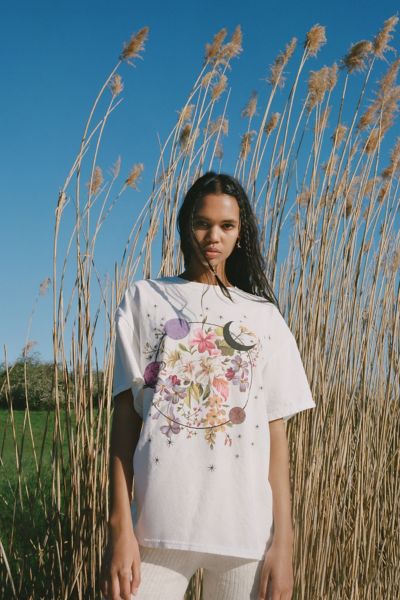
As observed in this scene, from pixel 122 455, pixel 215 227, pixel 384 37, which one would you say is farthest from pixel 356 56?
pixel 122 455

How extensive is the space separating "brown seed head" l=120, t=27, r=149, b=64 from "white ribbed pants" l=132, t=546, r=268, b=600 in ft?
3.23

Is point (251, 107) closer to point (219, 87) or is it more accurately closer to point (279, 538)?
point (219, 87)

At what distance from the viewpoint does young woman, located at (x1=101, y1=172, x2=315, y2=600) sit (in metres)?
0.92

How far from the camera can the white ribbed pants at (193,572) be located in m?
0.92

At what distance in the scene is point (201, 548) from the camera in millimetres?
907

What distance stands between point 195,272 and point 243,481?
1.12 ft

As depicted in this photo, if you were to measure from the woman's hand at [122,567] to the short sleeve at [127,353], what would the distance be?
0.65 feet

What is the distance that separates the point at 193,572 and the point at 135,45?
102cm

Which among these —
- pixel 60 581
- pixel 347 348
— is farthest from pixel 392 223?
pixel 60 581

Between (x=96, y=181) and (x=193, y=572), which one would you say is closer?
(x=193, y=572)

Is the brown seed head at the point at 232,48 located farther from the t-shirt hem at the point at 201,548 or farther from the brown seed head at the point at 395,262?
the t-shirt hem at the point at 201,548

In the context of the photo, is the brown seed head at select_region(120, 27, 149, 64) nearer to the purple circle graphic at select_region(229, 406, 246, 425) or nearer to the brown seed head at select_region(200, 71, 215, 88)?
the brown seed head at select_region(200, 71, 215, 88)

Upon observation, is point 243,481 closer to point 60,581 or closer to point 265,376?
point 265,376

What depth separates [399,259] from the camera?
189cm
